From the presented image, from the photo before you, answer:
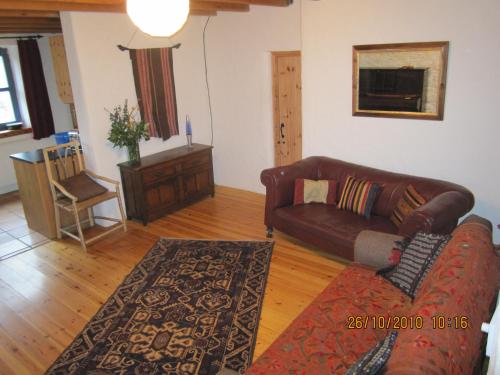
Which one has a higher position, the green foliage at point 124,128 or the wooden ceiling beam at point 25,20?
the wooden ceiling beam at point 25,20

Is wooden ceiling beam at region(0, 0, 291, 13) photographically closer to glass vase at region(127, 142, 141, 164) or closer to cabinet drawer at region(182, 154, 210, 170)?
glass vase at region(127, 142, 141, 164)

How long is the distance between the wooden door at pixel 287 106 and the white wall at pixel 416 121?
1.92ft

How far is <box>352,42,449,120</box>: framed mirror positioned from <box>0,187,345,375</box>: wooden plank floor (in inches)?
63.6

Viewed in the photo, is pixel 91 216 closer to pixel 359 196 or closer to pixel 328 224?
pixel 328 224

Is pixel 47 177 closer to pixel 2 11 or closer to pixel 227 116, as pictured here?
pixel 2 11

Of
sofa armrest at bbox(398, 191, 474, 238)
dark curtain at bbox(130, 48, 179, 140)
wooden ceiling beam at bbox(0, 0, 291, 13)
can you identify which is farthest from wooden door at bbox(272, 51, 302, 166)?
sofa armrest at bbox(398, 191, 474, 238)

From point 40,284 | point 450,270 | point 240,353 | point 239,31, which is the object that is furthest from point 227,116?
point 450,270

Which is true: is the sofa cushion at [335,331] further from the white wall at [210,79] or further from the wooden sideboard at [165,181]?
the white wall at [210,79]

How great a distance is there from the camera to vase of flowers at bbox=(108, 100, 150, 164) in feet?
15.5

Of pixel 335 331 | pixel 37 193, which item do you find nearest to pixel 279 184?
pixel 335 331

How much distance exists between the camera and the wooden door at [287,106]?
5.16 meters

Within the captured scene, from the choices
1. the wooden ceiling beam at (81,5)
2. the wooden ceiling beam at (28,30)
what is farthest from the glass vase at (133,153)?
the wooden ceiling beam at (28,30)

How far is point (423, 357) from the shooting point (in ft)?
4.70

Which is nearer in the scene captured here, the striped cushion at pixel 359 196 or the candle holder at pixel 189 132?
the striped cushion at pixel 359 196
